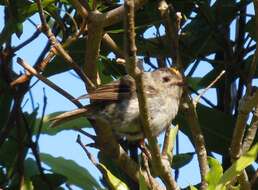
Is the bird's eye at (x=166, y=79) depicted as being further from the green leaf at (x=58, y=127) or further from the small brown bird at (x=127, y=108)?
the green leaf at (x=58, y=127)

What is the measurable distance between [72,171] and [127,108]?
21.0 inches

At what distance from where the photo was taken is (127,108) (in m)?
4.52

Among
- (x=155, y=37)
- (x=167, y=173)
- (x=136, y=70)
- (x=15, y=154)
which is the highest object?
(x=155, y=37)

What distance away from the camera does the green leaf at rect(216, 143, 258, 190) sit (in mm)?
2396

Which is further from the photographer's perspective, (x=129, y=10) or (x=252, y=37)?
(x=252, y=37)

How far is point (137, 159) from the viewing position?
388cm

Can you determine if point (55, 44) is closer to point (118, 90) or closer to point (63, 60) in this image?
point (63, 60)

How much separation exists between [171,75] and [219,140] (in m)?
1.20

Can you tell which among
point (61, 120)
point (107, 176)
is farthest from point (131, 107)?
point (107, 176)

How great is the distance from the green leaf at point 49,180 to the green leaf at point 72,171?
28 centimetres

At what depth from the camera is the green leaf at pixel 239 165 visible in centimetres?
240

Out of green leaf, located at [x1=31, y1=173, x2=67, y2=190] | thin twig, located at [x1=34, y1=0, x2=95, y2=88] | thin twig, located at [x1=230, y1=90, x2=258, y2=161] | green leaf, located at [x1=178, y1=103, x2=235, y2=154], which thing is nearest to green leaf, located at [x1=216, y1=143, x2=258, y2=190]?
thin twig, located at [x1=230, y1=90, x2=258, y2=161]

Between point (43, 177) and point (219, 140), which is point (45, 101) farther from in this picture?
point (219, 140)

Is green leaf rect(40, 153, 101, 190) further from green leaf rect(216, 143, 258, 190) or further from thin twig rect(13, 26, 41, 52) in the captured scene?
green leaf rect(216, 143, 258, 190)
